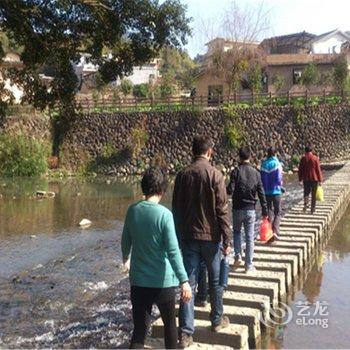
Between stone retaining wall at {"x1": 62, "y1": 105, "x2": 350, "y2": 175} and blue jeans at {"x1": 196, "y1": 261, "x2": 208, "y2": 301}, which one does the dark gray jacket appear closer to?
blue jeans at {"x1": 196, "y1": 261, "x2": 208, "y2": 301}

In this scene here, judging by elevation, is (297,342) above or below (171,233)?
below

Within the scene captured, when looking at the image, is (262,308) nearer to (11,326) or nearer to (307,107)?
(11,326)

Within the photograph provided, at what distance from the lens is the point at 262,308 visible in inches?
222

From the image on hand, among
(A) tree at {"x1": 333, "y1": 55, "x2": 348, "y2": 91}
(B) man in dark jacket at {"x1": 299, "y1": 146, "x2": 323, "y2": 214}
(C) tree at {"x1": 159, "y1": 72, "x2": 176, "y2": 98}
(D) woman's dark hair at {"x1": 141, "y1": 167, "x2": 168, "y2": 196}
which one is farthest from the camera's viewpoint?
(C) tree at {"x1": 159, "y1": 72, "x2": 176, "y2": 98}

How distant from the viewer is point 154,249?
13.6ft

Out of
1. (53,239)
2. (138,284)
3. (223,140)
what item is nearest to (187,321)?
(138,284)

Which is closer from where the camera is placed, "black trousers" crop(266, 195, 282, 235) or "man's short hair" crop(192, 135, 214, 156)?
"man's short hair" crop(192, 135, 214, 156)

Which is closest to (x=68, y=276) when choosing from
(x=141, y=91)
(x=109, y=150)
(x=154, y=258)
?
(x=154, y=258)

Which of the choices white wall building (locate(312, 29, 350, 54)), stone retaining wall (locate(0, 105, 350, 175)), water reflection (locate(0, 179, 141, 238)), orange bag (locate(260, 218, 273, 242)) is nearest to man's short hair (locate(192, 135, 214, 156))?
orange bag (locate(260, 218, 273, 242))

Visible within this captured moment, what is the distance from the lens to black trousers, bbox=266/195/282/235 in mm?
8617

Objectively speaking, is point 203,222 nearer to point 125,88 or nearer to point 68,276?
point 68,276

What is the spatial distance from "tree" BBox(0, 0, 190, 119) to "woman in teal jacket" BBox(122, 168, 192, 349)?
417 centimetres

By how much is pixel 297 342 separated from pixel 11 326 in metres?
3.98

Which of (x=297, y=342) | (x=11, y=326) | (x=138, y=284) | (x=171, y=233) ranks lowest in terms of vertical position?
(x=11, y=326)
